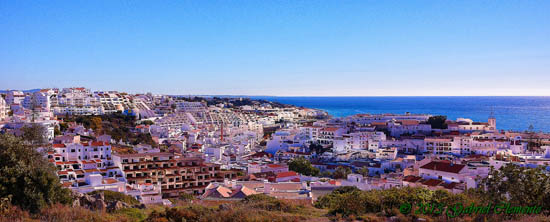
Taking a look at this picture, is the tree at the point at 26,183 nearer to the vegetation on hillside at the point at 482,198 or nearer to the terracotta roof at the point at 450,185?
the vegetation on hillside at the point at 482,198

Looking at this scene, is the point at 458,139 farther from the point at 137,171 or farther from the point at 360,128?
the point at 137,171

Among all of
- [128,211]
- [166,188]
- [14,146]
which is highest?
[14,146]

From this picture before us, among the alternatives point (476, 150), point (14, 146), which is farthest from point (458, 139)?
point (14, 146)

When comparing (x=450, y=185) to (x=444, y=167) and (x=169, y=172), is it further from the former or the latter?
(x=169, y=172)

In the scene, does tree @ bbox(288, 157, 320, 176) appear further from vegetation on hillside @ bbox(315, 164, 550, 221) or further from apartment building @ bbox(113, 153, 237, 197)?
vegetation on hillside @ bbox(315, 164, 550, 221)

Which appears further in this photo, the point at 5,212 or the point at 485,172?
the point at 485,172

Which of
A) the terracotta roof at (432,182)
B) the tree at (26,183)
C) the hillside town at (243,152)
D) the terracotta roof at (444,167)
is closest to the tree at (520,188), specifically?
the hillside town at (243,152)
